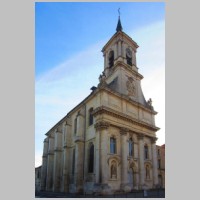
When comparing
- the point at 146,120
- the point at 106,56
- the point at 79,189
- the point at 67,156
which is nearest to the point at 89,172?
the point at 79,189

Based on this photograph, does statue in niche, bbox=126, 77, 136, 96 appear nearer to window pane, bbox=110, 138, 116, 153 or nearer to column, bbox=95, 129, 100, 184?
window pane, bbox=110, 138, 116, 153

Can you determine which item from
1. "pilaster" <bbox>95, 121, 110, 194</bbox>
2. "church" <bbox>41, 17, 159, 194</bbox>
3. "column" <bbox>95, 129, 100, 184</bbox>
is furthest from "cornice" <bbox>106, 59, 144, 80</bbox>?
"column" <bbox>95, 129, 100, 184</bbox>

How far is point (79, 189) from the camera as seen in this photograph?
24078 mm

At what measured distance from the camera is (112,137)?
79.1 ft

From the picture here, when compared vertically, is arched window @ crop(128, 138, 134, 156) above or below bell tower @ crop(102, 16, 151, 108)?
below

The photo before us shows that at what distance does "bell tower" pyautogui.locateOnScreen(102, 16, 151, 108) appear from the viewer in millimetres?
28850

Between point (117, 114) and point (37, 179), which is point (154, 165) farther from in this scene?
point (37, 179)

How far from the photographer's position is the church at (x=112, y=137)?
22.7 meters

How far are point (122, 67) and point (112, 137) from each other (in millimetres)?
10470

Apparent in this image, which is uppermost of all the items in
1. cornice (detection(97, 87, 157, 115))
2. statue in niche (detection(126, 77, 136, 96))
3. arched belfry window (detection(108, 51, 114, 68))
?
arched belfry window (detection(108, 51, 114, 68))

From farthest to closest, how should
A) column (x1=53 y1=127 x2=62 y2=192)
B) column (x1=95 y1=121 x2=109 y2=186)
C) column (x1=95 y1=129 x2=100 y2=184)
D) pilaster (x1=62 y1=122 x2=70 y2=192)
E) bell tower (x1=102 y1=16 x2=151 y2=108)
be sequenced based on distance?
column (x1=53 y1=127 x2=62 y2=192) → bell tower (x1=102 y1=16 x2=151 y2=108) → pilaster (x1=62 y1=122 x2=70 y2=192) → column (x1=95 y1=129 x2=100 y2=184) → column (x1=95 y1=121 x2=109 y2=186)

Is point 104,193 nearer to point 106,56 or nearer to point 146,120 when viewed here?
point 146,120

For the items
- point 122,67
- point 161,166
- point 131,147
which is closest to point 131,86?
point 122,67

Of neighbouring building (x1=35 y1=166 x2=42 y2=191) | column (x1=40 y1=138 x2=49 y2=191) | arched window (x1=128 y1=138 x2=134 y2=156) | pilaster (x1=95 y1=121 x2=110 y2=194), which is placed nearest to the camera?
pilaster (x1=95 y1=121 x2=110 y2=194)
